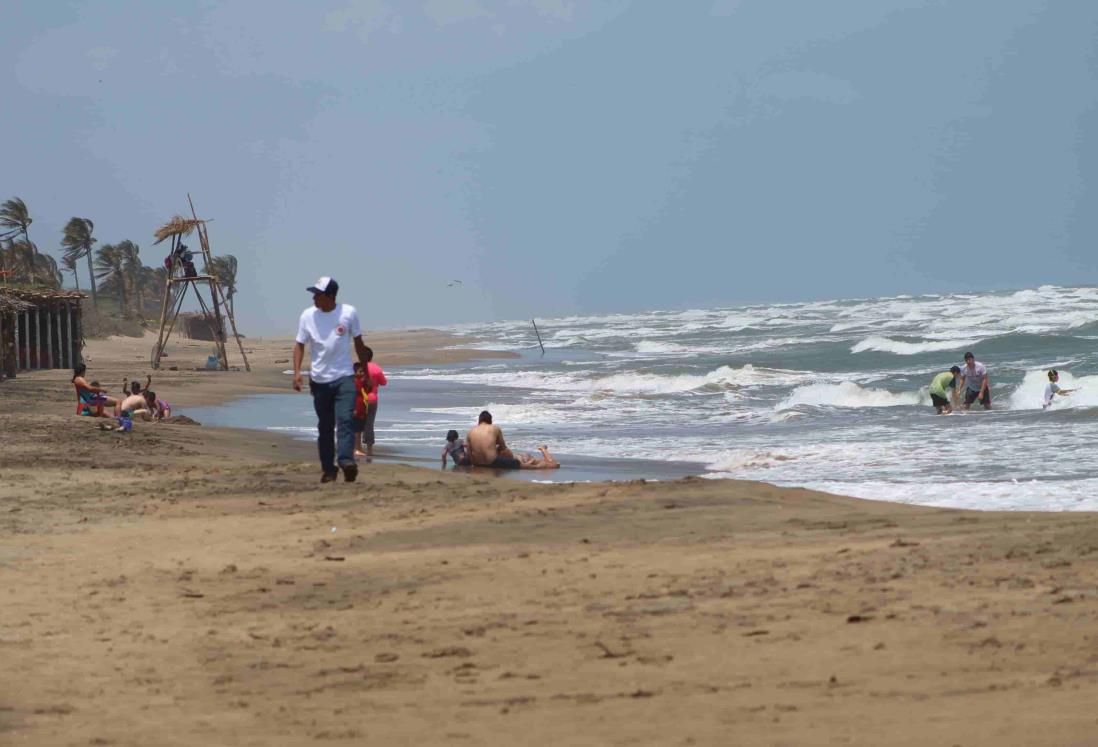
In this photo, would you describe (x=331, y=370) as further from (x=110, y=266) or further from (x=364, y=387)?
(x=110, y=266)

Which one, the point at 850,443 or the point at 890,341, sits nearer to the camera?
the point at 850,443

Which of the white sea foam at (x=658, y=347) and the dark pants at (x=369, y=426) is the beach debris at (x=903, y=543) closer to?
the dark pants at (x=369, y=426)

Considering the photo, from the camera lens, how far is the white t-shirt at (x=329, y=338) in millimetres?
10070

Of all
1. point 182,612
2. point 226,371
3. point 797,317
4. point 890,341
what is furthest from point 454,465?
point 797,317

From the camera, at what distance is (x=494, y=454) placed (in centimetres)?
1472

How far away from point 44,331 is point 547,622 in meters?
30.6

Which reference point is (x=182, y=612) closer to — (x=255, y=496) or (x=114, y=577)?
(x=114, y=577)

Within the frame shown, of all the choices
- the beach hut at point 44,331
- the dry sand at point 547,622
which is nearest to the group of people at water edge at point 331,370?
the dry sand at point 547,622

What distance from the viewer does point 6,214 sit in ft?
236

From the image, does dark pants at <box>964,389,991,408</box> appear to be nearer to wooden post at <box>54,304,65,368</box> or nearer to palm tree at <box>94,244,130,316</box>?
wooden post at <box>54,304,65,368</box>

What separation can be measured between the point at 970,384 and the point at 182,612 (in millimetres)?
17875

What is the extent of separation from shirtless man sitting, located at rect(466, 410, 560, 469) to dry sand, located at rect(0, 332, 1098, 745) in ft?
16.4

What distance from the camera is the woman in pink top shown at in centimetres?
1395

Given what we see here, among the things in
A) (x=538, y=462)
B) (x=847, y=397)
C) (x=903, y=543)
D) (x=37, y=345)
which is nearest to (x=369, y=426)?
(x=538, y=462)
